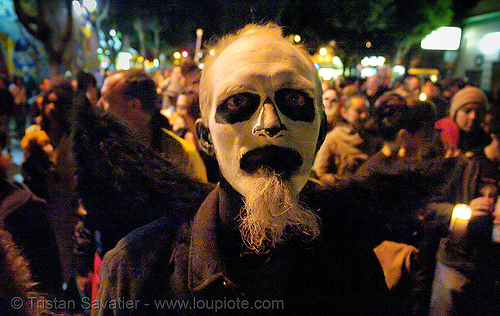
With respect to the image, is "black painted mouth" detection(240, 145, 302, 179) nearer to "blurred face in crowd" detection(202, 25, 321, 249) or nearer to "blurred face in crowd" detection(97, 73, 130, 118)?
"blurred face in crowd" detection(202, 25, 321, 249)

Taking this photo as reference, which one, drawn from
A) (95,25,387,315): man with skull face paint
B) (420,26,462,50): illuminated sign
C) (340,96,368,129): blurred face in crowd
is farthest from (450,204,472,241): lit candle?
(420,26,462,50): illuminated sign

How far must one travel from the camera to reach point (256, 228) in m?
1.17

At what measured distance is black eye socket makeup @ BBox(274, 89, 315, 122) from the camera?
1213 millimetres

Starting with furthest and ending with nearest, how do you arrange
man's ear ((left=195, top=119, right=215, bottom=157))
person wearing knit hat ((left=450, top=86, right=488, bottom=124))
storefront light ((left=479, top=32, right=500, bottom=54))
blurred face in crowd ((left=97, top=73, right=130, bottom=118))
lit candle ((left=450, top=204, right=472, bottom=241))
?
storefront light ((left=479, top=32, right=500, bottom=54))
person wearing knit hat ((left=450, top=86, right=488, bottom=124))
blurred face in crowd ((left=97, top=73, right=130, bottom=118))
lit candle ((left=450, top=204, right=472, bottom=241))
man's ear ((left=195, top=119, right=215, bottom=157))

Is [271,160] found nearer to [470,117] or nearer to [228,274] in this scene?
[228,274]

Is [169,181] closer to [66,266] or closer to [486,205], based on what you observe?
[66,266]

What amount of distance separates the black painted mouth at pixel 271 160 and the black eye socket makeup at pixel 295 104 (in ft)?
0.38

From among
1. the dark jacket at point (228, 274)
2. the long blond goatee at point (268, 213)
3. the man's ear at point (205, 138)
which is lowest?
the dark jacket at point (228, 274)

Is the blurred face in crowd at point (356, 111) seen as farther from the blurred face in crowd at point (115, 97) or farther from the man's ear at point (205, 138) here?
the man's ear at point (205, 138)

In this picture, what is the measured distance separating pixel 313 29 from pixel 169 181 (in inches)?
30.3

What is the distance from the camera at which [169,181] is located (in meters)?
1.43

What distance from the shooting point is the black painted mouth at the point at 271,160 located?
46.0 inches

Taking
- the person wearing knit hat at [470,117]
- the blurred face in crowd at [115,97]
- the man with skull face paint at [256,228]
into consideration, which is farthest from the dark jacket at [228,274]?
the person wearing knit hat at [470,117]

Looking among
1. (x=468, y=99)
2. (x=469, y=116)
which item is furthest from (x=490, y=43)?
(x=469, y=116)
